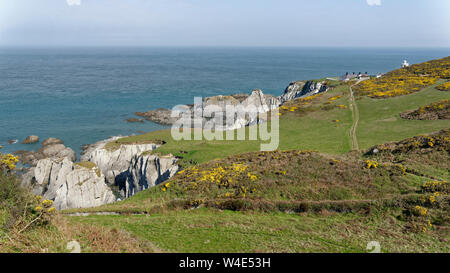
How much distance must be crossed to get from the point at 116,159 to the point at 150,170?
14.7 m

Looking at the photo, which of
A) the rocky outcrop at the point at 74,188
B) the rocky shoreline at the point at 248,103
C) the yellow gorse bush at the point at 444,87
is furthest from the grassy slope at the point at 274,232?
the rocky shoreline at the point at 248,103

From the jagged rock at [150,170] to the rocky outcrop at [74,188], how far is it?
4721mm

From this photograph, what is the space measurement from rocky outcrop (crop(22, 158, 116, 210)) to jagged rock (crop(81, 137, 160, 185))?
625 cm

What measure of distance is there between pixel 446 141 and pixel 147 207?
28.6 metres

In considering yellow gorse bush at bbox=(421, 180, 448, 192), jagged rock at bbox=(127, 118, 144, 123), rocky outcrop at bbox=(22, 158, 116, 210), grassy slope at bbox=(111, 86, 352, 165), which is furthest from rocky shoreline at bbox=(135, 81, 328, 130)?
yellow gorse bush at bbox=(421, 180, 448, 192)

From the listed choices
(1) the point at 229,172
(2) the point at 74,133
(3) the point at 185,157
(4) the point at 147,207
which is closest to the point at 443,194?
(1) the point at 229,172

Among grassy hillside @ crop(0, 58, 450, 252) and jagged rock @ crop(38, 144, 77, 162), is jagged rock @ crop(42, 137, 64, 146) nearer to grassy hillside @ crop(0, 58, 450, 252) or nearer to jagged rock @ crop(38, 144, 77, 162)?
jagged rock @ crop(38, 144, 77, 162)

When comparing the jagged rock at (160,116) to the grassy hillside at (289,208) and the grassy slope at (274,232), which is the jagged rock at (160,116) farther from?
the grassy slope at (274,232)

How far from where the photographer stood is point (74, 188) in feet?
136

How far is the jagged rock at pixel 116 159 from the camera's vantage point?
50.9 meters

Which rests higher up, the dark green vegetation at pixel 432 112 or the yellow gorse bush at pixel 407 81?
the yellow gorse bush at pixel 407 81

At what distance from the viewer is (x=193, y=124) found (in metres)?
81.7

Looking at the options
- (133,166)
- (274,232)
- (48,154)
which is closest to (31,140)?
(48,154)

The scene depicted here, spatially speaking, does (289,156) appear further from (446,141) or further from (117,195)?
(117,195)
